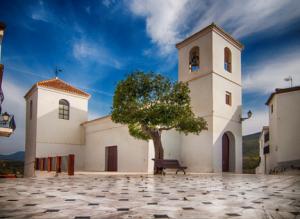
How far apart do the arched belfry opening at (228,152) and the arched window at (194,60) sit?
5.35m

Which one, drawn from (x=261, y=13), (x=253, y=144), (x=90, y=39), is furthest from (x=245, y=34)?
(x=253, y=144)

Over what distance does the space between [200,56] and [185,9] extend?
3623mm

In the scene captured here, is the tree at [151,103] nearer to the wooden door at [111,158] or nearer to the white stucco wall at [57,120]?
the wooden door at [111,158]

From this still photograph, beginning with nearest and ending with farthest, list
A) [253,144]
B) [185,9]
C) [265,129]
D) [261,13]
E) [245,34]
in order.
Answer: [261,13]
[185,9]
[245,34]
[265,129]
[253,144]

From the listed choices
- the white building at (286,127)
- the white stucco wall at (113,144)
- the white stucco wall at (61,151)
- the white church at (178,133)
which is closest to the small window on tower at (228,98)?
the white church at (178,133)

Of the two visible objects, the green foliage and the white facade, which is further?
the white facade

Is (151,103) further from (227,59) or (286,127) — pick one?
(286,127)

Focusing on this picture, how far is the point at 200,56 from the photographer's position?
19.7 meters

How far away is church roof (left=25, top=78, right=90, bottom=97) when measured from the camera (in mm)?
23750

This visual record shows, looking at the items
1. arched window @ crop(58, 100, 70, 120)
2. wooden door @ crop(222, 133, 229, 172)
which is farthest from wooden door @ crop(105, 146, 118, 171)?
wooden door @ crop(222, 133, 229, 172)

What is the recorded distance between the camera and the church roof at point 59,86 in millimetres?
23750

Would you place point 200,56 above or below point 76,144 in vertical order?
above

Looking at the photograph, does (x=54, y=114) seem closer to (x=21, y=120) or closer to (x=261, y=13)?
(x=21, y=120)

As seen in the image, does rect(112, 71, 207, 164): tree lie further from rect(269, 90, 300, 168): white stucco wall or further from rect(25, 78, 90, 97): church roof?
rect(25, 78, 90, 97): church roof
